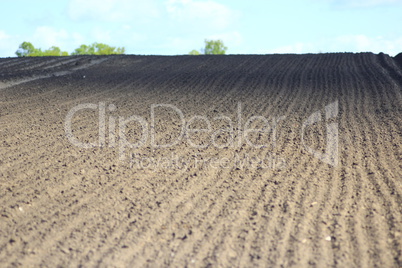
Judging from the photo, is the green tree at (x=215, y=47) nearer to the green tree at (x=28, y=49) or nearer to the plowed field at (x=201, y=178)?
the green tree at (x=28, y=49)

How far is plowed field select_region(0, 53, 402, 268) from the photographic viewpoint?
4.75m

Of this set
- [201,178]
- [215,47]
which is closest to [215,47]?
[215,47]

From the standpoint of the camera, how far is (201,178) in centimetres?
689

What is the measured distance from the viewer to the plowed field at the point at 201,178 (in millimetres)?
4750

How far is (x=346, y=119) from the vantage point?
37.4 ft

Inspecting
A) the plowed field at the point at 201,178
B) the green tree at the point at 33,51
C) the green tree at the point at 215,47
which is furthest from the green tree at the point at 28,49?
the plowed field at the point at 201,178

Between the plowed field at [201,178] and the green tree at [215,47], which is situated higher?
the green tree at [215,47]

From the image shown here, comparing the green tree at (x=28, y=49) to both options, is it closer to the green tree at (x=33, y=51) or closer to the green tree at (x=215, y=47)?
the green tree at (x=33, y=51)

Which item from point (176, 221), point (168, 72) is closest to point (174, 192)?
point (176, 221)

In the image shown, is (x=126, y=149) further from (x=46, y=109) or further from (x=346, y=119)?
(x=346, y=119)

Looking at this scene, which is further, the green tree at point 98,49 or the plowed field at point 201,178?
the green tree at point 98,49

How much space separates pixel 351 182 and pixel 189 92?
925 centimetres

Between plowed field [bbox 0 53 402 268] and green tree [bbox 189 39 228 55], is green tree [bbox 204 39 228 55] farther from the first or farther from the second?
plowed field [bbox 0 53 402 268]

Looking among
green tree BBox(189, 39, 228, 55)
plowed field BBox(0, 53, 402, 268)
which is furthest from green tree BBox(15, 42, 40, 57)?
plowed field BBox(0, 53, 402, 268)
